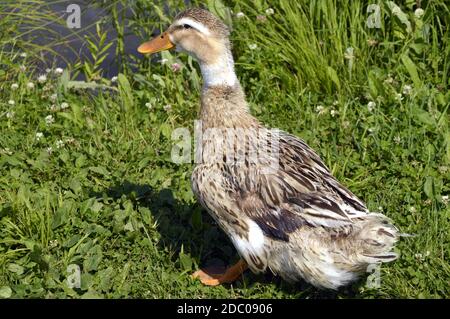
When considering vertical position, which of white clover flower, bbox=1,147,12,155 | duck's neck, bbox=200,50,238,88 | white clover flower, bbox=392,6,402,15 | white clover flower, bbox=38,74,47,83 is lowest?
white clover flower, bbox=1,147,12,155

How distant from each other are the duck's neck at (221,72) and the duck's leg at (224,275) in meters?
1.16

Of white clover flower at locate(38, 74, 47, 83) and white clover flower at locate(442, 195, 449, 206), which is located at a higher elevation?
white clover flower at locate(38, 74, 47, 83)

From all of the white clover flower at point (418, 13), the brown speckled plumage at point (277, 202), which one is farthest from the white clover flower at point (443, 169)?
the white clover flower at point (418, 13)

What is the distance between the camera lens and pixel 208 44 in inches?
228

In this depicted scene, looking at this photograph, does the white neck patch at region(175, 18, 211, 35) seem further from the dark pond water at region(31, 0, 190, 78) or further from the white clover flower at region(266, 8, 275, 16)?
the dark pond water at region(31, 0, 190, 78)

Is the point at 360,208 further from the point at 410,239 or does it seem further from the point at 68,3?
the point at 68,3

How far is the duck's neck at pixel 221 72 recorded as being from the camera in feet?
18.9

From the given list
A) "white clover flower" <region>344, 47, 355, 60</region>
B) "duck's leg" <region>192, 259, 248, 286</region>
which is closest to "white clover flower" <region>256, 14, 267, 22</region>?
"white clover flower" <region>344, 47, 355, 60</region>

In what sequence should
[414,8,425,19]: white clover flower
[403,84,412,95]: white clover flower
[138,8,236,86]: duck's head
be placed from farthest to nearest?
[414,8,425,19]: white clover flower < [403,84,412,95]: white clover flower < [138,8,236,86]: duck's head

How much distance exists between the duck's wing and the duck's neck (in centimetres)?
60

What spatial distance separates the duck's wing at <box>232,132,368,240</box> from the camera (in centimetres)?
528

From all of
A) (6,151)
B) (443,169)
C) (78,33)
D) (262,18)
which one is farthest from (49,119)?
(443,169)

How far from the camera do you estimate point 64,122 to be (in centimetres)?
714

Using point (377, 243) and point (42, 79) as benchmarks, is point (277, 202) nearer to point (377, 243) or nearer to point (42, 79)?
point (377, 243)
